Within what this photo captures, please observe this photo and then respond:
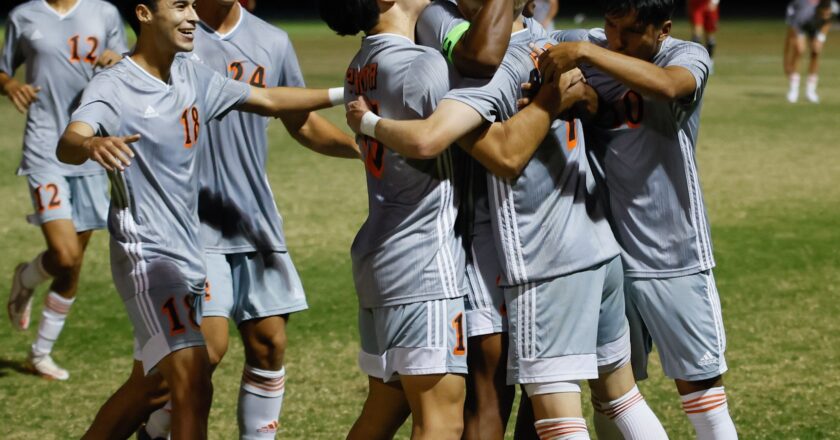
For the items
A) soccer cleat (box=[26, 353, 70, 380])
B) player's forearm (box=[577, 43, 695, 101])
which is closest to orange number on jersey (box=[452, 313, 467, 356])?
player's forearm (box=[577, 43, 695, 101])

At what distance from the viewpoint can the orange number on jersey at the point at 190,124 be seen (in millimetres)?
4785

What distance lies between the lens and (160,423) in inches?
203

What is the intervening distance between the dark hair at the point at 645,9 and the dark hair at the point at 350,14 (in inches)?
31.2

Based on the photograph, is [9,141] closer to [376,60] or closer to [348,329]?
[348,329]

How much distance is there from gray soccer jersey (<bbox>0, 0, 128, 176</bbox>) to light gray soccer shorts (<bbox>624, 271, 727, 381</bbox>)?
157 inches

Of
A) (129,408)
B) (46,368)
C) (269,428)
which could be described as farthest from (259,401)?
(46,368)

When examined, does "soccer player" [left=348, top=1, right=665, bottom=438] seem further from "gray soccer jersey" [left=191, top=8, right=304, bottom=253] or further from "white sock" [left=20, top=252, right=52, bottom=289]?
"white sock" [left=20, top=252, right=52, bottom=289]

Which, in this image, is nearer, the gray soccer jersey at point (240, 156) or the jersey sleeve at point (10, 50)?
the gray soccer jersey at point (240, 156)

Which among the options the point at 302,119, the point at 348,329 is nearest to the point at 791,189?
the point at 348,329

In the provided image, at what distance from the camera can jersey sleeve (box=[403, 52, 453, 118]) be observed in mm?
3969

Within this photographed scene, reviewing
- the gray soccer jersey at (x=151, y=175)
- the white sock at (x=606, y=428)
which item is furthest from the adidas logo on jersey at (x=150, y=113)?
the white sock at (x=606, y=428)

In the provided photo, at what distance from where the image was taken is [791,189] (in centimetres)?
1221

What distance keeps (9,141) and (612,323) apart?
13091 millimetres

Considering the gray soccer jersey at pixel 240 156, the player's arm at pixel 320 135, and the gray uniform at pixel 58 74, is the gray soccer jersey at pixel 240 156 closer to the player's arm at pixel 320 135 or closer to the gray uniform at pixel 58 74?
the player's arm at pixel 320 135
